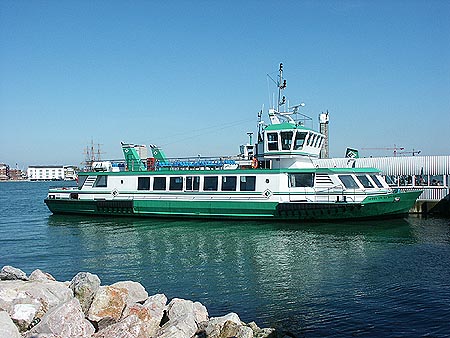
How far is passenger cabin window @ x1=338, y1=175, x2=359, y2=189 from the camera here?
26078 mm

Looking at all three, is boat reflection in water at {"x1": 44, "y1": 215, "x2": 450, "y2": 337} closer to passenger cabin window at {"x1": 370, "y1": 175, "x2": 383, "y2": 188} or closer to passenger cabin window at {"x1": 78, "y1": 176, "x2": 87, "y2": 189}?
passenger cabin window at {"x1": 370, "y1": 175, "x2": 383, "y2": 188}

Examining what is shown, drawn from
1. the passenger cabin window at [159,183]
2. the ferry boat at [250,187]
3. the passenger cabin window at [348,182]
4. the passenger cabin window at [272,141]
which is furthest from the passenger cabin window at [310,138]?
the passenger cabin window at [159,183]

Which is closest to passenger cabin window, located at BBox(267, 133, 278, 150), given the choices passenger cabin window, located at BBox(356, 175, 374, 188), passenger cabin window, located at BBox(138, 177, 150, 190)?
passenger cabin window, located at BBox(356, 175, 374, 188)

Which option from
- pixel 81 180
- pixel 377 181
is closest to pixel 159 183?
pixel 81 180

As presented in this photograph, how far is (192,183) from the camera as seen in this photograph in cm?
2938

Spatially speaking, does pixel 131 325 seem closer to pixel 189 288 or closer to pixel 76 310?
pixel 76 310

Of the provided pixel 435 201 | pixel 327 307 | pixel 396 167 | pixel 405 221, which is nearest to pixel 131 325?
pixel 327 307

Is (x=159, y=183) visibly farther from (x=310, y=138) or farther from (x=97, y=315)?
(x=97, y=315)

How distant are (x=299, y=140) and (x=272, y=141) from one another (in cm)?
162

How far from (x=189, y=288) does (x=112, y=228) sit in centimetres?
1440

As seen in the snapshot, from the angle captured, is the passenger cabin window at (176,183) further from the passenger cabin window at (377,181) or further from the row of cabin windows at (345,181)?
the passenger cabin window at (377,181)

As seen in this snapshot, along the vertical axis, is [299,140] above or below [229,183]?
above

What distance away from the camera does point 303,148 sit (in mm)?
28500

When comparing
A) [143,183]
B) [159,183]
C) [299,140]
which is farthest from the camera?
[143,183]
